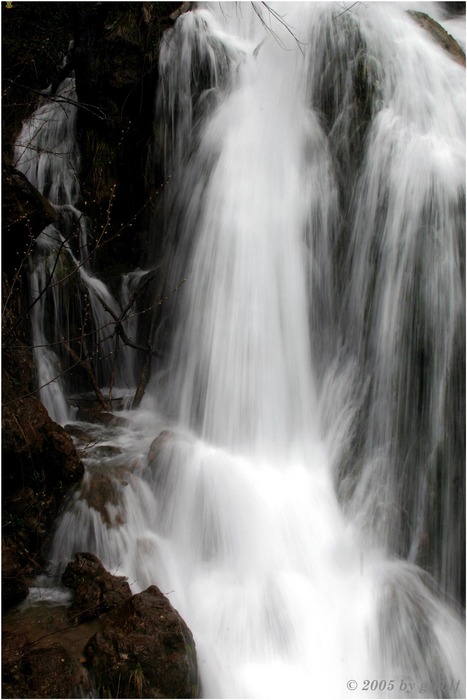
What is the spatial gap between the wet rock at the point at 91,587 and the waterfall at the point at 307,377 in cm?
29

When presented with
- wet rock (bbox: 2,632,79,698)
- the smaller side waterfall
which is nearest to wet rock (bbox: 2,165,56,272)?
the smaller side waterfall

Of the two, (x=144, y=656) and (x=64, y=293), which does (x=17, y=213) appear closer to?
(x=64, y=293)

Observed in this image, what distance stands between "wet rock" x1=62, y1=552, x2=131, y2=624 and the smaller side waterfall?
2025 mm

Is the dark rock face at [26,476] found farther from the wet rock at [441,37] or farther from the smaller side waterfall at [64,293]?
the wet rock at [441,37]

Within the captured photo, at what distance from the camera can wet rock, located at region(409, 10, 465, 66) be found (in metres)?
7.23

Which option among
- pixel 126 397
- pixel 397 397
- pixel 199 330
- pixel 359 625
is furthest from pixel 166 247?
pixel 359 625

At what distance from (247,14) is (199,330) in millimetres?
4813

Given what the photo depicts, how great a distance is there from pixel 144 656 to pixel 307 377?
10.5 ft

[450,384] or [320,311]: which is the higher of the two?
[320,311]

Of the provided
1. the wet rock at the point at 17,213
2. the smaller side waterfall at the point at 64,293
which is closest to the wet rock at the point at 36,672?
the smaller side waterfall at the point at 64,293

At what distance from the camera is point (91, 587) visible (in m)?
4.42

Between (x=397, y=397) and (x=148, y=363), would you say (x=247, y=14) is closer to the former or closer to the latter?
(x=148, y=363)

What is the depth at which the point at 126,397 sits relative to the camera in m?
6.93

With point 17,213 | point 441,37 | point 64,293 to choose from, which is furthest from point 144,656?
point 441,37
